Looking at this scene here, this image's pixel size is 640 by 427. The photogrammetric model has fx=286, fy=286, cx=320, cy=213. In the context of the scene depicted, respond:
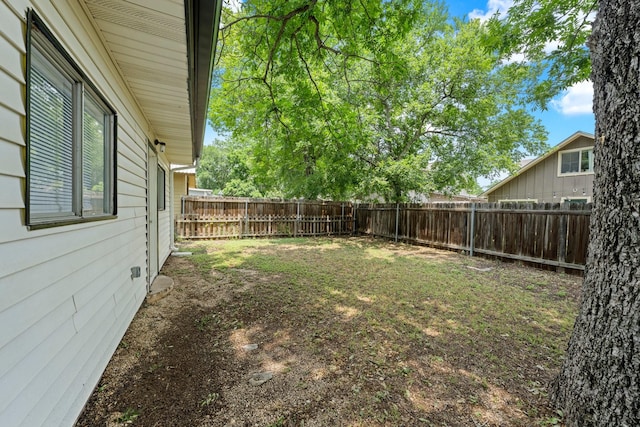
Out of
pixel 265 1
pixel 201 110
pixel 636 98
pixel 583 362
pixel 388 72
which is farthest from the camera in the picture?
pixel 388 72

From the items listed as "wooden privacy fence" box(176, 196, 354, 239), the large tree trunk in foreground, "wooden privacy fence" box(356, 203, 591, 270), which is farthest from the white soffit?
"wooden privacy fence" box(356, 203, 591, 270)

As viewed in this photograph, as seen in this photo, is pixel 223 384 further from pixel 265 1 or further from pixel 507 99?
pixel 507 99

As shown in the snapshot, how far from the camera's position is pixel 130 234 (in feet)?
10.9

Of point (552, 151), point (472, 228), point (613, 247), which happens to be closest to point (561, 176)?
point (552, 151)

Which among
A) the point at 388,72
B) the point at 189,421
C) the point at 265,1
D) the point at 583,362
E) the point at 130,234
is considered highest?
the point at 265,1

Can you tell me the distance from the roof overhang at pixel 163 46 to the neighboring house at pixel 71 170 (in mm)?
11

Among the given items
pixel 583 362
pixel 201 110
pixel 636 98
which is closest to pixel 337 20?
pixel 201 110

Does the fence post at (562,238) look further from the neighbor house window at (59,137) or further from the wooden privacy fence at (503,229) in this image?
the neighbor house window at (59,137)

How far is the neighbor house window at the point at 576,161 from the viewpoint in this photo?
1139 cm

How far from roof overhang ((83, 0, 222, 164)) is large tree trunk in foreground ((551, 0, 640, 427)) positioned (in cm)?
228

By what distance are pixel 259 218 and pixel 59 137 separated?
355 inches

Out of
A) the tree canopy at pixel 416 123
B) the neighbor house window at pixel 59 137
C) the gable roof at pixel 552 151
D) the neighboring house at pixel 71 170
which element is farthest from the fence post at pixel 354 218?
the neighbor house window at pixel 59 137

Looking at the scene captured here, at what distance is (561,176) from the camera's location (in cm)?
1227

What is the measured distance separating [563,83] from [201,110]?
744cm
